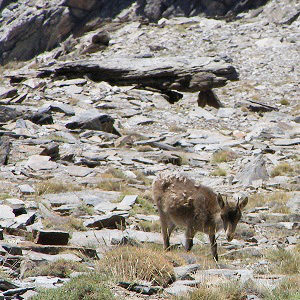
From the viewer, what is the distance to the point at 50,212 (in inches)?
456

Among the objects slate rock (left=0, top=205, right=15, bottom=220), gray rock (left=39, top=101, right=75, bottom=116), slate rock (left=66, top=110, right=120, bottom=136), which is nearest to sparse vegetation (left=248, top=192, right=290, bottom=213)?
slate rock (left=0, top=205, right=15, bottom=220)

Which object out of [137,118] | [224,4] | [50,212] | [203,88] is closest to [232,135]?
[137,118]

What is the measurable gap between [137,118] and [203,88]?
5.38 m

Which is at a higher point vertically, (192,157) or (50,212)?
(50,212)

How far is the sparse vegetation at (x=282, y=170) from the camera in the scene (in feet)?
57.8

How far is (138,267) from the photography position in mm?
6887

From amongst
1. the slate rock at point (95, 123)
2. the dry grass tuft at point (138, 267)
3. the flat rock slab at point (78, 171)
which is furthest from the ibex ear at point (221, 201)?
the slate rock at point (95, 123)

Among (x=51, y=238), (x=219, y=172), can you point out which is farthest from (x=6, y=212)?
(x=219, y=172)

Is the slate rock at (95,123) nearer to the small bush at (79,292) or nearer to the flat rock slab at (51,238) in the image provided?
the flat rock slab at (51,238)

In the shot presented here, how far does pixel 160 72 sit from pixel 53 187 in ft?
60.4

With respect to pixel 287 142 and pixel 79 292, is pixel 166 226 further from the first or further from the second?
pixel 287 142

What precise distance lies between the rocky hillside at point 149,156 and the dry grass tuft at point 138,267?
2 centimetres

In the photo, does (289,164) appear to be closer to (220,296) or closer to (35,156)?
(35,156)

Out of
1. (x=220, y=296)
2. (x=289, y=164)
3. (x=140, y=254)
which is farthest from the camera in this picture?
(x=289, y=164)
